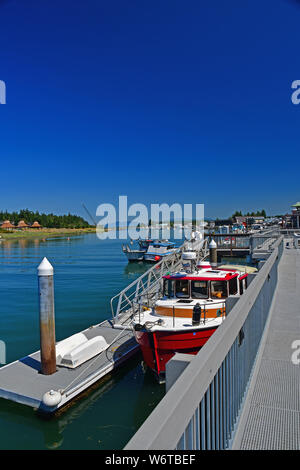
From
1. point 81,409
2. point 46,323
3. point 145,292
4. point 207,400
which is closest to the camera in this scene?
point 207,400

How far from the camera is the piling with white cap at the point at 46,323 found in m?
11.2

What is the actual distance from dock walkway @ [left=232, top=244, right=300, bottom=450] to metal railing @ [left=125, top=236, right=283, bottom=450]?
171mm

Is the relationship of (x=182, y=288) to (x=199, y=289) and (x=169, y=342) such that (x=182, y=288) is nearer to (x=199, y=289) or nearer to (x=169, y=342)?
(x=199, y=289)

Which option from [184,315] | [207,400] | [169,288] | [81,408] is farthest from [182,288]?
[207,400]

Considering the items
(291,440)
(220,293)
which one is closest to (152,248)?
(220,293)

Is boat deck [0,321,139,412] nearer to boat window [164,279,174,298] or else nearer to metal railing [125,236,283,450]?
boat window [164,279,174,298]

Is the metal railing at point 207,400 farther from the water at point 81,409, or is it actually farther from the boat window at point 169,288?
the boat window at point 169,288

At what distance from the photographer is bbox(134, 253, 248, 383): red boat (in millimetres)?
11445

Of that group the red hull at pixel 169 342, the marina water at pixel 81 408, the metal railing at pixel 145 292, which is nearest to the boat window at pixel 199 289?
the red hull at pixel 169 342

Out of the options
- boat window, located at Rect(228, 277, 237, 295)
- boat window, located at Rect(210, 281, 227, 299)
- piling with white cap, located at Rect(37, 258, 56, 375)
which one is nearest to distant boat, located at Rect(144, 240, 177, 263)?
boat window, located at Rect(228, 277, 237, 295)

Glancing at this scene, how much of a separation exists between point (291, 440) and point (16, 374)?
1041 cm

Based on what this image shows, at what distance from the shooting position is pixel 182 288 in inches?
527

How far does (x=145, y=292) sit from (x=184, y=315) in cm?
571

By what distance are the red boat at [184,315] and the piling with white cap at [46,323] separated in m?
2.88
